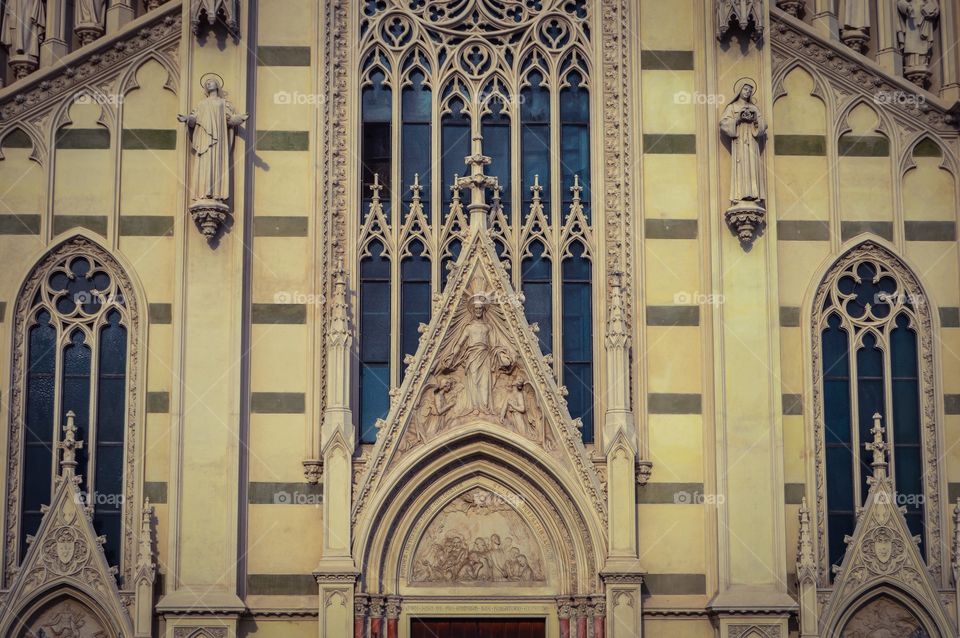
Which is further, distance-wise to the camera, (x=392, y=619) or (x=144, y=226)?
(x=144, y=226)

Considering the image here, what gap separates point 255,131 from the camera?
2492cm

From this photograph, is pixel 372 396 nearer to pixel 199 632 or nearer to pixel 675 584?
pixel 199 632

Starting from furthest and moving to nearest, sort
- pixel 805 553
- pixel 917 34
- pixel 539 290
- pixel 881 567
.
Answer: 1. pixel 917 34
2. pixel 539 290
3. pixel 881 567
4. pixel 805 553

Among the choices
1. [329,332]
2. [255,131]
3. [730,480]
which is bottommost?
[730,480]

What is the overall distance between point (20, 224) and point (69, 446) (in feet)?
10.3

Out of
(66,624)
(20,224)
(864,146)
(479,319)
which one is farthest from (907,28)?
(66,624)

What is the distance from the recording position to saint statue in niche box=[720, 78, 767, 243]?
24.3 metres

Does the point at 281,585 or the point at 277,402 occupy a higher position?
the point at 277,402

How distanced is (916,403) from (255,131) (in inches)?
380

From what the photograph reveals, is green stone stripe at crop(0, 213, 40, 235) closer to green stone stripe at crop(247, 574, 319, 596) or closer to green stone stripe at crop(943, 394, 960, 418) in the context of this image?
green stone stripe at crop(247, 574, 319, 596)

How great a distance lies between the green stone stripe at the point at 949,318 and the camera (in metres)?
24.8

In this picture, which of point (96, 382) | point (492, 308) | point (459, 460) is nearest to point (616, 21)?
point (492, 308)

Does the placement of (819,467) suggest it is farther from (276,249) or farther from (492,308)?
(276,249)

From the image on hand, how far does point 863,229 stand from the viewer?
25.0m
